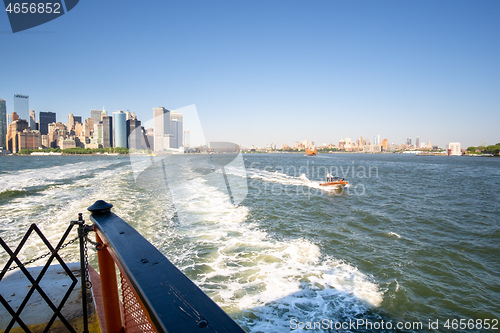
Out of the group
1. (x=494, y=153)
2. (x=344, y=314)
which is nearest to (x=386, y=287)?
(x=344, y=314)

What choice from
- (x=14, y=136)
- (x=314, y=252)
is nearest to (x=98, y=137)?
(x=14, y=136)

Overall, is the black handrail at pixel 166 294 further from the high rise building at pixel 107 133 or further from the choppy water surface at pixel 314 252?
the high rise building at pixel 107 133

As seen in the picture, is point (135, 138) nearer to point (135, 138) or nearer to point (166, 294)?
point (135, 138)

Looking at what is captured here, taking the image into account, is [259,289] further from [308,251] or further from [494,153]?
[494,153]

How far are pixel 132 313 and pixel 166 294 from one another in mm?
1547

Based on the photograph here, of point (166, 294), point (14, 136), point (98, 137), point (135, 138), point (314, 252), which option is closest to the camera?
point (166, 294)

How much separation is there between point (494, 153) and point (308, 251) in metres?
196

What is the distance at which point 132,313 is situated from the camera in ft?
7.77

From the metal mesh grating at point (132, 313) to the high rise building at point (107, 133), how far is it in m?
203

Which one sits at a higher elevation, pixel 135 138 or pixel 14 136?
pixel 14 136

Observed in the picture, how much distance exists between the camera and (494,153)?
147750mm

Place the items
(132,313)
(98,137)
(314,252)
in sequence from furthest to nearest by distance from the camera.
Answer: (98,137) → (314,252) → (132,313)

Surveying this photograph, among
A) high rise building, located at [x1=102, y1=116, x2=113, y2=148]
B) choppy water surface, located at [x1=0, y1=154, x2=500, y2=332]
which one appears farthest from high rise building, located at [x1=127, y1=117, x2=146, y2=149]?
high rise building, located at [x1=102, y1=116, x2=113, y2=148]

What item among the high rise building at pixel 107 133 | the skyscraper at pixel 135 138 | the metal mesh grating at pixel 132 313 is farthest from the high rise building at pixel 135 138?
the high rise building at pixel 107 133
